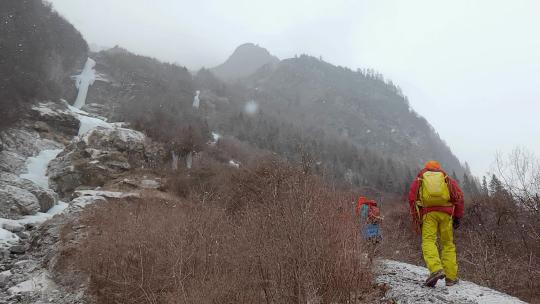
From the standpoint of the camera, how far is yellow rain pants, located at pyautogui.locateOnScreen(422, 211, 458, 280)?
4.34 metres

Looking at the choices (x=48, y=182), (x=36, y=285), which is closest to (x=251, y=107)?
(x=48, y=182)

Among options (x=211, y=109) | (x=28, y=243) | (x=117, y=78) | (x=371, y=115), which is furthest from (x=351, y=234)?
(x=371, y=115)

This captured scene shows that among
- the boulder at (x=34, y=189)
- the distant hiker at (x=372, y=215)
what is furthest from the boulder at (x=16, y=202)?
the distant hiker at (x=372, y=215)

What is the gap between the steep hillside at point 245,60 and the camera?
546ft

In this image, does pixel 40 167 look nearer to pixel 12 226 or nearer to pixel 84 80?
pixel 12 226

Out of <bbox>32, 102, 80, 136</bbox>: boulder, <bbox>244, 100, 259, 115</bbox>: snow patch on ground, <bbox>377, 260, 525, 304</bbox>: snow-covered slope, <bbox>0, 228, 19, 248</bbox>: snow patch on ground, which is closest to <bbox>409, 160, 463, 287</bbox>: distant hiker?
<bbox>377, 260, 525, 304</bbox>: snow-covered slope

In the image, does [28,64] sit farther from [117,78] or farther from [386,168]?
[386,168]

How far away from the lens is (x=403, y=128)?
429 ft

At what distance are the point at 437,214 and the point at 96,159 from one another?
2569 cm

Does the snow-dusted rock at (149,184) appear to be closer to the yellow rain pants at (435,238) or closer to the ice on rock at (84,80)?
the yellow rain pants at (435,238)

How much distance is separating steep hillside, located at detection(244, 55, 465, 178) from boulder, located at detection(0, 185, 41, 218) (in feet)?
260

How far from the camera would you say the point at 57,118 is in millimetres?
33062

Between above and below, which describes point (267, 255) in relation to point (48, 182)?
above

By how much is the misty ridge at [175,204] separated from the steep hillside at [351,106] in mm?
32289
